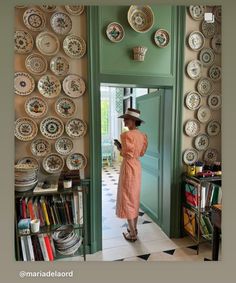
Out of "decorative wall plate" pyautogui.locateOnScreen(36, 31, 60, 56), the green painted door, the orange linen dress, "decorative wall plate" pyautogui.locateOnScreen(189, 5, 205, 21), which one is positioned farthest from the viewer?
the green painted door

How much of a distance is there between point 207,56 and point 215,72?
0.11m

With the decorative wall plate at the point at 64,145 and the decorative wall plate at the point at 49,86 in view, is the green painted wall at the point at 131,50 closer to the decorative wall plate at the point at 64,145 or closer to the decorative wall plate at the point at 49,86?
the decorative wall plate at the point at 49,86

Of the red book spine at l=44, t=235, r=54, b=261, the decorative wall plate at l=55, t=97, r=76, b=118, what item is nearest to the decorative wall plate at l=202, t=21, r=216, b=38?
the decorative wall plate at l=55, t=97, r=76, b=118

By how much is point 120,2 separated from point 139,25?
19cm

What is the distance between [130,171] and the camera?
1.46 metres

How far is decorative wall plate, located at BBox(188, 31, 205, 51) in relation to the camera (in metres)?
1.30

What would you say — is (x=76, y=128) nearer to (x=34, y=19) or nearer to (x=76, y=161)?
(x=76, y=161)

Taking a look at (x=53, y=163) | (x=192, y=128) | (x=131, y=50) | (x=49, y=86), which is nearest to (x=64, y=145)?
(x=53, y=163)

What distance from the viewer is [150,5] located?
1192mm

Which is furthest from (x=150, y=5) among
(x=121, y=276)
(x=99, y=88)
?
(x=121, y=276)

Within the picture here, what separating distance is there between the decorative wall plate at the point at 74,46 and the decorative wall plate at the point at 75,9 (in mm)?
128

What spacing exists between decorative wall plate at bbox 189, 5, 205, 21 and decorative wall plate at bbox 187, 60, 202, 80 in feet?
0.80

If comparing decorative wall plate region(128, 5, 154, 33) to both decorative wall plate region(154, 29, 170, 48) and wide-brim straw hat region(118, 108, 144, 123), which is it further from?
wide-brim straw hat region(118, 108, 144, 123)

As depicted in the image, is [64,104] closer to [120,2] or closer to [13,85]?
[13,85]
